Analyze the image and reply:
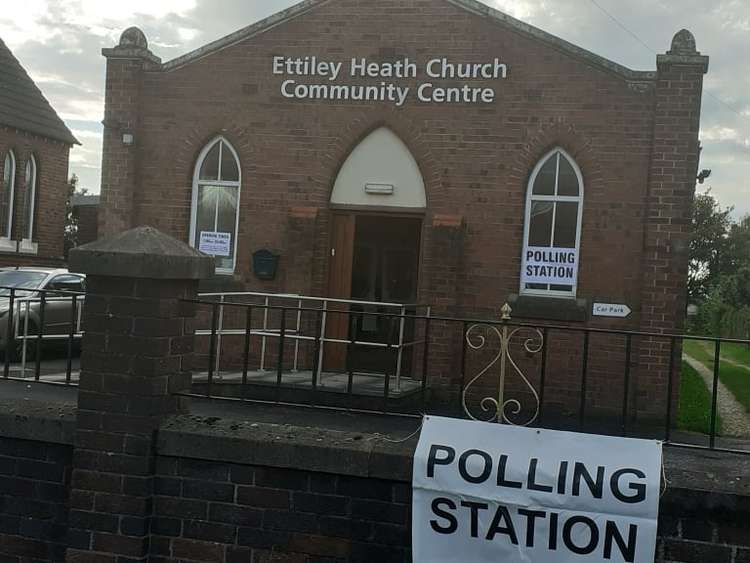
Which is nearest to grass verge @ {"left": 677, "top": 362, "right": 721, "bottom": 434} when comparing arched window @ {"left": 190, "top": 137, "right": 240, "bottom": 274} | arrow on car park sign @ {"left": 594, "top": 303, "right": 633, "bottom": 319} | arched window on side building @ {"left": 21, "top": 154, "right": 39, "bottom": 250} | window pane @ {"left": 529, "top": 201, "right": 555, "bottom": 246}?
arrow on car park sign @ {"left": 594, "top": 303, "right": 633, "bottom": 319}

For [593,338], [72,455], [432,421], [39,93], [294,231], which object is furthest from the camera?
[39,93]

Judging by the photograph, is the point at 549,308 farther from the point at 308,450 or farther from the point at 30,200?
the point at 30,200

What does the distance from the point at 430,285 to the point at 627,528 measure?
7242 millimetres

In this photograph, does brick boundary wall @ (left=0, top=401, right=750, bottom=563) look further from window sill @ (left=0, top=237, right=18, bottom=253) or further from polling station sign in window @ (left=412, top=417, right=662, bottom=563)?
window sill @ (left=0, top=237, right=18, bottom=253)

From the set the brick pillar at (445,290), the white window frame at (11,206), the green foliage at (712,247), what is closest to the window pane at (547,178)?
the brick pillar at (445,290)

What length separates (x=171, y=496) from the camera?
4.99 m

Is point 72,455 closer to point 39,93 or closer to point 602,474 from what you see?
point 602,474

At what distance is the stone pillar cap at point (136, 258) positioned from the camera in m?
4.96

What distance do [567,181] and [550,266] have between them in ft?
3.72

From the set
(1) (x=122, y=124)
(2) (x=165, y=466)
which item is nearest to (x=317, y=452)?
(2) (x=165, y=466)

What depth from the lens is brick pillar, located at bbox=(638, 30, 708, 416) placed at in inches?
422

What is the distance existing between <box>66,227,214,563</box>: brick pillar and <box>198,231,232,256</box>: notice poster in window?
7.25 metres

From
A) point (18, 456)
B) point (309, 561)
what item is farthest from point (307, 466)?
point (18, 456)

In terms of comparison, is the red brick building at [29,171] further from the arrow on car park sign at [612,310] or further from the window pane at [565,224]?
the arrow on car park sign at [612,310]
